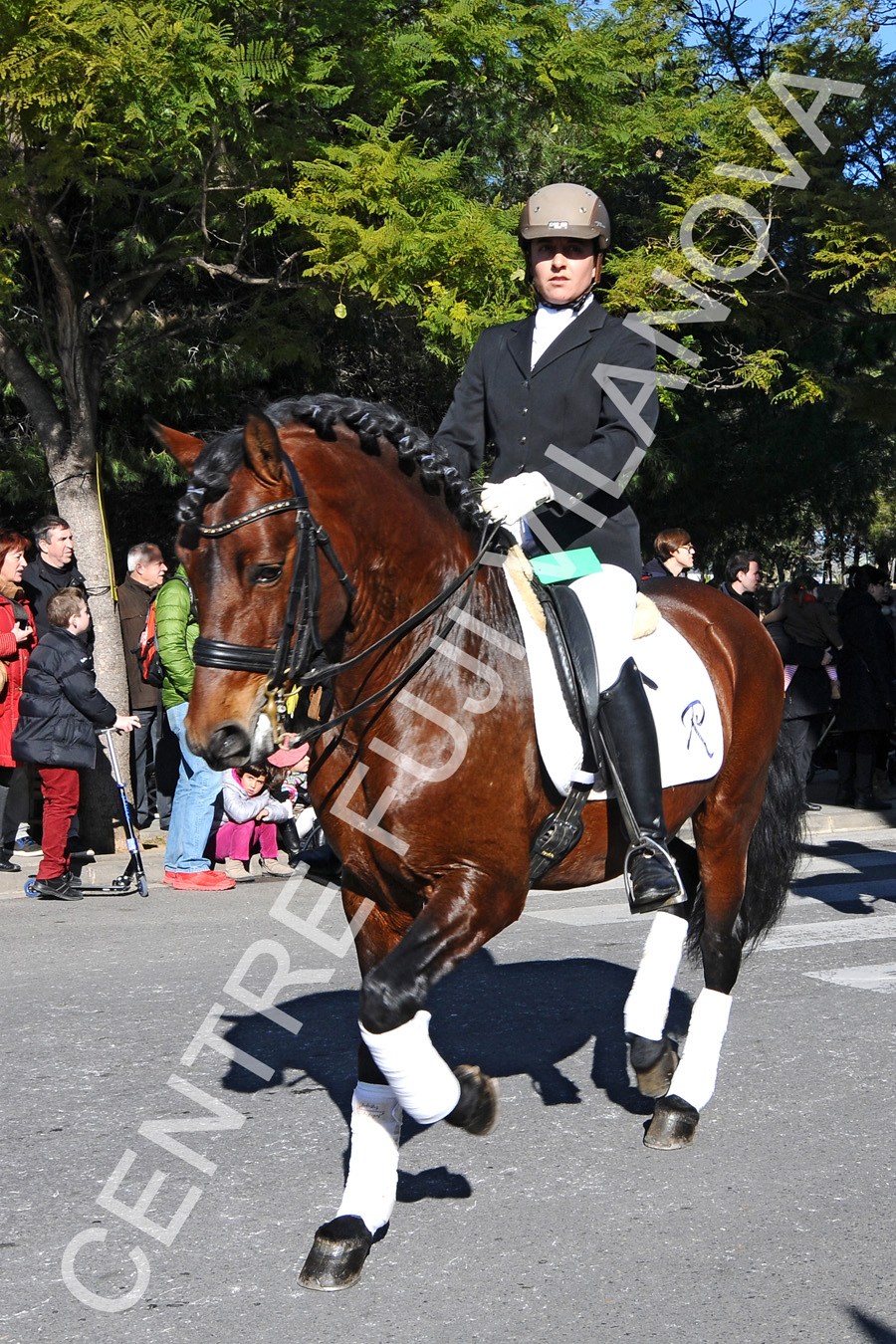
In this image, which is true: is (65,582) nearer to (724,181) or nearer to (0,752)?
(0,752)

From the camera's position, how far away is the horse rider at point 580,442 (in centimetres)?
402

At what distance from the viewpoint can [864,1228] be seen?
3.79 meters

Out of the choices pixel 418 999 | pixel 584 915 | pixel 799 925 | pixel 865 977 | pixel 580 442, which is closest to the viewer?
pixel 418 999

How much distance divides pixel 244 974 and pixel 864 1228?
3.71 meters

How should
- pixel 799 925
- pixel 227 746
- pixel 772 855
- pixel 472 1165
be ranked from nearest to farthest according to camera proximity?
pixel 227 746 → pixel 472 1165 → pixel 772 855 → pixel 799 925

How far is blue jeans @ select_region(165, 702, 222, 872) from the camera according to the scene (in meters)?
9.48

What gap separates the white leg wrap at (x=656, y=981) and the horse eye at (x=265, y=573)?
2.03 meters

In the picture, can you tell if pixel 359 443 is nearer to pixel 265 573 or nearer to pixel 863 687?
pixel 265 573

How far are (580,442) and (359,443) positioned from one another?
0.83m

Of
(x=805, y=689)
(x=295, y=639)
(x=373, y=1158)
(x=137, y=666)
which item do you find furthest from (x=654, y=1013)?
(x=805, y=689)

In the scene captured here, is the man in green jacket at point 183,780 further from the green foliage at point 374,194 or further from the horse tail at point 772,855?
the horse tail at point 772,855

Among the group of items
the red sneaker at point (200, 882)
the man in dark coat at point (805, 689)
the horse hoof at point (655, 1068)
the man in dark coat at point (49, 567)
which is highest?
the man in dark coat at point (49, 567)

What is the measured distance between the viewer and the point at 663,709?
448 cm

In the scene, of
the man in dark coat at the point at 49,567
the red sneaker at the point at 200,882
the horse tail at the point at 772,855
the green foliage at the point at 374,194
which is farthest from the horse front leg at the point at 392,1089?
the man in dark coat at the point at 49,567
